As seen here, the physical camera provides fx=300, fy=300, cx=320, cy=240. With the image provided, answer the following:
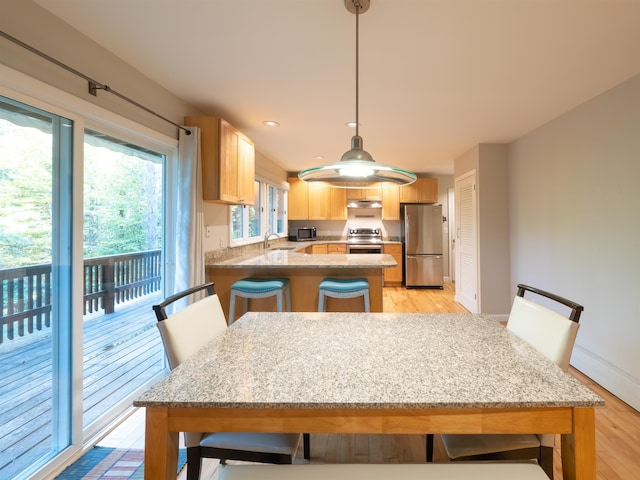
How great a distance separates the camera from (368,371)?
952mm

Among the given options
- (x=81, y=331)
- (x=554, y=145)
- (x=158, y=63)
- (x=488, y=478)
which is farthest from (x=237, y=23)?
(x=554, y=145)

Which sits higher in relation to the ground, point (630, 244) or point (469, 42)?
point (469, 42)

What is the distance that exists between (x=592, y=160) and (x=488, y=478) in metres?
2.77

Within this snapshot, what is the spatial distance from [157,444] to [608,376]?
313 cm

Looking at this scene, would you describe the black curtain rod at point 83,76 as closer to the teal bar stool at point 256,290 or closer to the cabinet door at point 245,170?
the cabinet door at point 245,170

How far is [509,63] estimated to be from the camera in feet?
6.23

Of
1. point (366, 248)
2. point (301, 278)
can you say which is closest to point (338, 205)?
point (366, 248)

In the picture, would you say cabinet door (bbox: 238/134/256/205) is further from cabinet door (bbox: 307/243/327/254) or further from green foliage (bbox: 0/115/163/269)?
cabinet door (bbox: 307/243/327/254)

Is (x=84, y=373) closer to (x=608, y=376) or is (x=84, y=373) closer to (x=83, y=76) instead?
(x=83, y=76)

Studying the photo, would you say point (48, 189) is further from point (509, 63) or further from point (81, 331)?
point (509, 63)

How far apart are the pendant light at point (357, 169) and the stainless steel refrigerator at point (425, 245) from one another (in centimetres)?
438

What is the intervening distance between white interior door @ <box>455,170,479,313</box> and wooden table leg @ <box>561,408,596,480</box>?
11.0 ft

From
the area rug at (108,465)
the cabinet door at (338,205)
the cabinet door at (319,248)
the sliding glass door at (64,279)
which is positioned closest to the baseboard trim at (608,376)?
the area rug at (108,465)

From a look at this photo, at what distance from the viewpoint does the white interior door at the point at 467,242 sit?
3.95 metres
